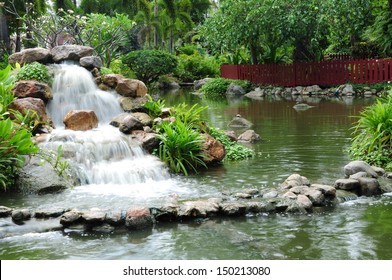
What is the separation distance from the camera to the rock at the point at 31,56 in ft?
47.1

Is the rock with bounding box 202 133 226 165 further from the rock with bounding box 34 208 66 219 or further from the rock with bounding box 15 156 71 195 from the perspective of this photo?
the rock with bounding box 34 208 66 219

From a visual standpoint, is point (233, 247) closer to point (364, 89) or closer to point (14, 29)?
point (364, 89)

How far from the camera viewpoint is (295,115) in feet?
68.2

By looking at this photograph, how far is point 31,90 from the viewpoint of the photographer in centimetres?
1255

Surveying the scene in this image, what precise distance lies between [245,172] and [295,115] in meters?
10.2

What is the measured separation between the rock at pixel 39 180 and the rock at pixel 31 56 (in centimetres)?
501

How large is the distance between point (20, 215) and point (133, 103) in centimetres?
610

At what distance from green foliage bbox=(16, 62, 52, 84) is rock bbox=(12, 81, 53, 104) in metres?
0.47

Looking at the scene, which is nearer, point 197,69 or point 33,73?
point 33,73

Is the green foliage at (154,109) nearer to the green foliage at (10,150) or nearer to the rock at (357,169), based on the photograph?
the green foliage at (10,150)

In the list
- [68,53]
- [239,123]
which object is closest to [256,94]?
[239,123]

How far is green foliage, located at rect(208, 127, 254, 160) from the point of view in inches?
498

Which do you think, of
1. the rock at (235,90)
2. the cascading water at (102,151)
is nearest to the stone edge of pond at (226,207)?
the cascading water at (102,151)

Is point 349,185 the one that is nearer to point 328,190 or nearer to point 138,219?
point 328,190
